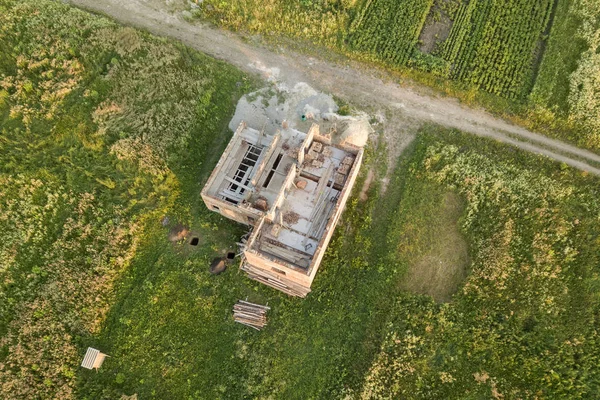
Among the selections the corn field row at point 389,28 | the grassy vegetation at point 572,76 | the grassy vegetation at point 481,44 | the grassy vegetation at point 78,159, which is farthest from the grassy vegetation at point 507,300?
the grassy vegetation at point 78,159

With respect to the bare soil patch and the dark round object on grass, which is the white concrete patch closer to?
the bare soil patch

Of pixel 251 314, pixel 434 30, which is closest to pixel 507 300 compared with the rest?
pixel 251 314

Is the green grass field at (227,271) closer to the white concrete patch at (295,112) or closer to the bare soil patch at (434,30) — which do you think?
the white concrete patch at (295,112)

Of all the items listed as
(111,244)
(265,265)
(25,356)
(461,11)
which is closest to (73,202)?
(111,244)

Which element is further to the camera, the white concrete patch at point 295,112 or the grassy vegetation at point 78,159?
the white concrete patch at point 295,112

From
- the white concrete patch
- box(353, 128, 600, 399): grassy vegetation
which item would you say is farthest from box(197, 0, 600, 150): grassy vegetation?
box(353, 128, 600, 399): grassy vegetation

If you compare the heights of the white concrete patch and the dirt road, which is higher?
the dirt road

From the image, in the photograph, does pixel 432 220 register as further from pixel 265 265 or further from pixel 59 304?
pixel 59 304
